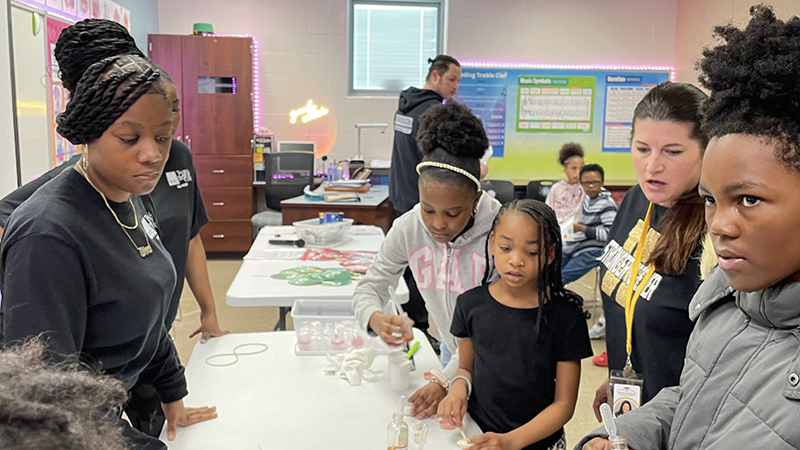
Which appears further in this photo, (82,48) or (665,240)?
(665,240)

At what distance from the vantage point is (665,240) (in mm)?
1322

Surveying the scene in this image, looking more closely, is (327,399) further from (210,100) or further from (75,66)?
(210,100)

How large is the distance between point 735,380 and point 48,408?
2.59 ft

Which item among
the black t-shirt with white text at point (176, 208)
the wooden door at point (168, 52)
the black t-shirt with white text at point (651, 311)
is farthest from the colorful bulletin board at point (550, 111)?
the black t-shirt with white text at point (651, 311)

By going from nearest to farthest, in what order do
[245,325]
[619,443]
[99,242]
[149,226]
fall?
1. [619,443]
2. [99,242]
3. [149,226]
4. [245,325]

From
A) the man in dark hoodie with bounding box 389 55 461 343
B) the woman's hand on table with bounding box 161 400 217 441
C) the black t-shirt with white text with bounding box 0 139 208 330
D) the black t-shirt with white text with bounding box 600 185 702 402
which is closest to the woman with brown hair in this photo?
the black t-shirt with white text with bounding box 600 185 702 402

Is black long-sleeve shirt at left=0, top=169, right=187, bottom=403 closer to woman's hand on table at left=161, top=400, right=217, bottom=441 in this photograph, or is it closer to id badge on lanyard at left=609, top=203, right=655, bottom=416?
woman's hand on table at left=161, top=400, right=217, bottom=441

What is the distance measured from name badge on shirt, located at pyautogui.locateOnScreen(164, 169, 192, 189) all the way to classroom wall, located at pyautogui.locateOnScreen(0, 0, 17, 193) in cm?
137

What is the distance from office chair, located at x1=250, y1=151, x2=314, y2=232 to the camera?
579cm

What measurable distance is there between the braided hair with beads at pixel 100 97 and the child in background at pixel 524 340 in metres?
0.88

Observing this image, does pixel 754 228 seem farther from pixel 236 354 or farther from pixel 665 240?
pixel 236 354

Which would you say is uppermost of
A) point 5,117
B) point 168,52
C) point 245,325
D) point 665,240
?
point 168,52

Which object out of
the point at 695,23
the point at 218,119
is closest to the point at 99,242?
the point at 218,119

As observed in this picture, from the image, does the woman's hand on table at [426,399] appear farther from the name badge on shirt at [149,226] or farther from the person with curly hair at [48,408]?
the person with curly hair at [48,408]
